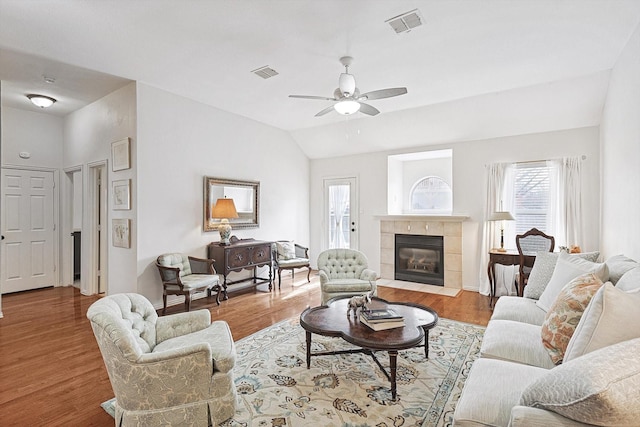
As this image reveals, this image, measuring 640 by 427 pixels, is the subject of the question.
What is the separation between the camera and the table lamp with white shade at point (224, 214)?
16.7ft

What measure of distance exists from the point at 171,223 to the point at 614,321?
478 centimetres

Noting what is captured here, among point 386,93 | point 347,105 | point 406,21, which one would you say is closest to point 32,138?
point 347,105

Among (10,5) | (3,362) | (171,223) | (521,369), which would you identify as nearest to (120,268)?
(171,223)

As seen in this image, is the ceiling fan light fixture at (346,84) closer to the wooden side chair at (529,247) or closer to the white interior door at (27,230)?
the wooden side chair at (529,247)

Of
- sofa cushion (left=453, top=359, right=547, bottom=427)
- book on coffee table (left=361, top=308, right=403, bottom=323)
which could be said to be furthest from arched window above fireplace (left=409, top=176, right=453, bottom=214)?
sofa cushion (left=453, top=359, right=547, bottom=427)

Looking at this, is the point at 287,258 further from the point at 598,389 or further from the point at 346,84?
the point at 598,389

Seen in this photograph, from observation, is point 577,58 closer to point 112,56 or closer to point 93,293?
point 112,56

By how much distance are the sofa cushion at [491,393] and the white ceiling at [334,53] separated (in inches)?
104

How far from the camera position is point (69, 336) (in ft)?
12.0

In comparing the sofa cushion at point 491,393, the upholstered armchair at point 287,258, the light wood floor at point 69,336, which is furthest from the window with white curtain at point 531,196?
the sofa cushion at point 491,393

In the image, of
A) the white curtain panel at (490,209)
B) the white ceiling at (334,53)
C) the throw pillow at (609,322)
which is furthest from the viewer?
the white curtain panel at (490,209)

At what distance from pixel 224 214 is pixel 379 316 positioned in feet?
10.5

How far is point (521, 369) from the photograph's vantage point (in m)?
1.77

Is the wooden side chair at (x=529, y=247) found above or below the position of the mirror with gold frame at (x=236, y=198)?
below
